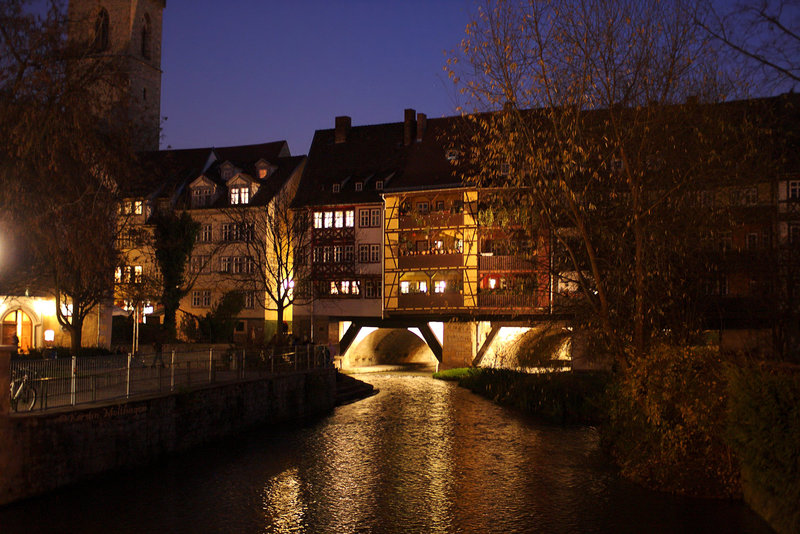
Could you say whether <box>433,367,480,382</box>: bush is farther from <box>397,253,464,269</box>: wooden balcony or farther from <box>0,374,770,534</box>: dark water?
<box>0,374,770,534</box>: dark water

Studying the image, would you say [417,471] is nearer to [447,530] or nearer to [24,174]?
[447,530]

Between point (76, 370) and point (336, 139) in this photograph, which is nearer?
point (76, 370)

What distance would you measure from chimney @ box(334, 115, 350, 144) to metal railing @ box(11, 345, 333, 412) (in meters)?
26.7

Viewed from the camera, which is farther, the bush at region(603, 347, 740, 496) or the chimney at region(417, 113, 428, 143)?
the chimney at region(417, 113, 428, 143)

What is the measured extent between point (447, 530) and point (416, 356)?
39.3m

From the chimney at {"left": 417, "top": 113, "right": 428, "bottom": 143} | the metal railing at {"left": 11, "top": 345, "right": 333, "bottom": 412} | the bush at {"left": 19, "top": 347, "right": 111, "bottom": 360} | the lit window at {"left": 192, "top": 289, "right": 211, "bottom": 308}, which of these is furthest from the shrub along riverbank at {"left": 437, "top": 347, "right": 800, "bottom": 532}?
the lit window at {"left": 192, "top": 289, "right": 211, "bottom": 308}

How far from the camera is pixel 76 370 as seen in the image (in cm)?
1510

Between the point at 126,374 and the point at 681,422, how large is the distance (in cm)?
1088

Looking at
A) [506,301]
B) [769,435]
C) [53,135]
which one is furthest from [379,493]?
[506,301]

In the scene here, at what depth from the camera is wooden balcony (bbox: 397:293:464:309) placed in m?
40.3

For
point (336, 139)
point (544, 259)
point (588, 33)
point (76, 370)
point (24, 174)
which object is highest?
point (336, 139)

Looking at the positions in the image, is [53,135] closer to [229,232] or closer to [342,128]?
[229,232]

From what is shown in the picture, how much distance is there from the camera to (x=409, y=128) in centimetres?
4797

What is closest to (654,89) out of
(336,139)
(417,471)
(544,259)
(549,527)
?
(544,259)
